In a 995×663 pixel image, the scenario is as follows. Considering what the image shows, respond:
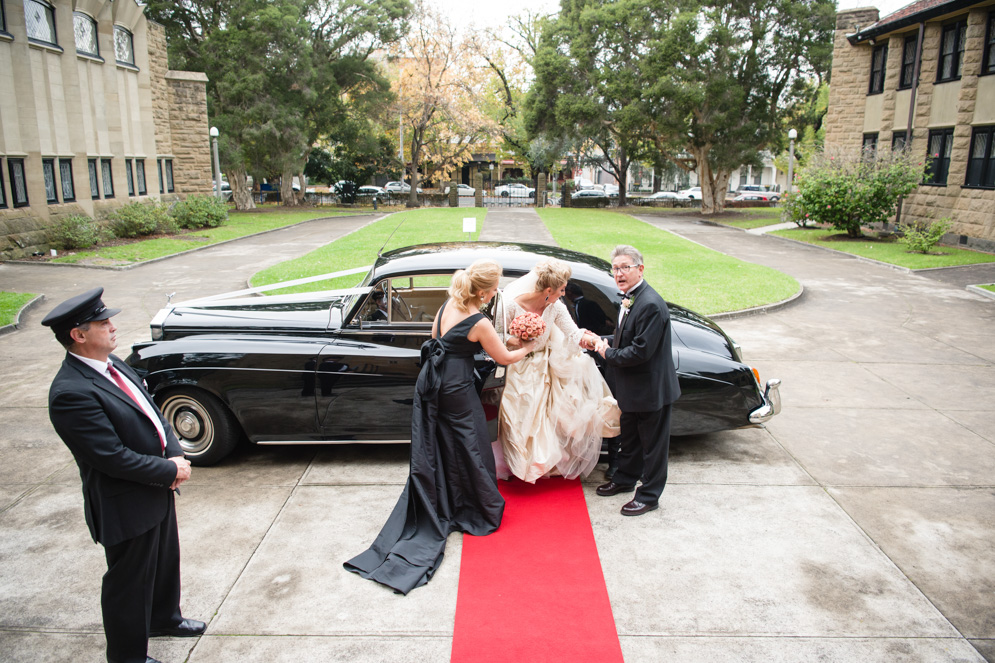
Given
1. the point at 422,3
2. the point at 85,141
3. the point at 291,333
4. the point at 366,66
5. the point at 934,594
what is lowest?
the point at 934,594

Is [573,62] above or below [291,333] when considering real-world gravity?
above

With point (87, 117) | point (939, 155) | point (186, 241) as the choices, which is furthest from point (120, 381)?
point (939, 155)

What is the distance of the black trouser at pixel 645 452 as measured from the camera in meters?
4.70

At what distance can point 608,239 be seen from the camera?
869 inches

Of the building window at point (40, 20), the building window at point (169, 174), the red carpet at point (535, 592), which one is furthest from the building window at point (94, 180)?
the red carpet at point (535, 592)

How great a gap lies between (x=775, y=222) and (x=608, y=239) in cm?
1170

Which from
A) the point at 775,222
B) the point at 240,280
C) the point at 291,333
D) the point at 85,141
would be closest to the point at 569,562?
the point at 291,333

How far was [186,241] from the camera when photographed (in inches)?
844

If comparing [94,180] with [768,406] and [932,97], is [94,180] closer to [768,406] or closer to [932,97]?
[768,406]

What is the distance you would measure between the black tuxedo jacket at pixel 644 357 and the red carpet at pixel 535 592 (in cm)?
98

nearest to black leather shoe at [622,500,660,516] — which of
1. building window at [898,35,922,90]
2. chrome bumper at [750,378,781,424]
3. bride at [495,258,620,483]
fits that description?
bride at [495,258,620,483]

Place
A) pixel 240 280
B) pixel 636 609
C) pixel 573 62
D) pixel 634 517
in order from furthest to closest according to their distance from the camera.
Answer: pixel 573 62 < pixel 240 280 < pixel 634 517 < pixel 636 609

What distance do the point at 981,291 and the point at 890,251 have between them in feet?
20.9

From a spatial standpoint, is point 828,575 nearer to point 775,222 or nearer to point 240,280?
point 240,280
